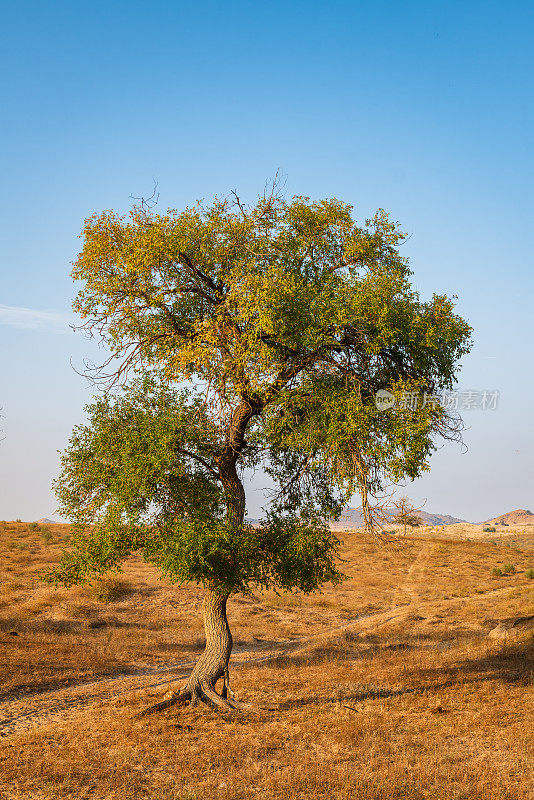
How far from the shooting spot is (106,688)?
1844 cm

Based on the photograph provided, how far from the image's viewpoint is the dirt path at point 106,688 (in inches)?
585

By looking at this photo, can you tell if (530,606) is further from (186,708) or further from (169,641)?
(186,708)

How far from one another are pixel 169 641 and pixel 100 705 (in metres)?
11.0

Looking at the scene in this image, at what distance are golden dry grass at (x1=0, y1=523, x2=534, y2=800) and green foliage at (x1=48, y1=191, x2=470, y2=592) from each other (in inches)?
118

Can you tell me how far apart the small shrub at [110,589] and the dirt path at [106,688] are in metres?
11.4

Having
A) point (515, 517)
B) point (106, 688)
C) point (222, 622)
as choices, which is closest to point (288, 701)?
point (222, 622)

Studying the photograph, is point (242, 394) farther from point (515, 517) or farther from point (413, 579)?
point (515, 517)

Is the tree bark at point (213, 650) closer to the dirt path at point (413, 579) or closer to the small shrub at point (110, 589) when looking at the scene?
the small shrub at point (110, 589)

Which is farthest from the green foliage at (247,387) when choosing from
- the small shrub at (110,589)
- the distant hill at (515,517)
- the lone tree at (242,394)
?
the distant hill at (515,517)

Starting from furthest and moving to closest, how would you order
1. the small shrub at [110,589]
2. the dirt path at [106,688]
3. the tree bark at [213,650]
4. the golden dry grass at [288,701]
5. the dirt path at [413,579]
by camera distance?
the dirt path at [413,579]
the small shrub at [110,589]
the tree bark at [213,650]
the dirt path at [106,688]
the golden dry grass at [288,701]

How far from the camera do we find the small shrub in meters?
34.3

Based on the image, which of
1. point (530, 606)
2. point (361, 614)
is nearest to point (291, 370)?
point (530, 606)

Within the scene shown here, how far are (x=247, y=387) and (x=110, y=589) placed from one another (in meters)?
26.7

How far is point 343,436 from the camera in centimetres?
1227
